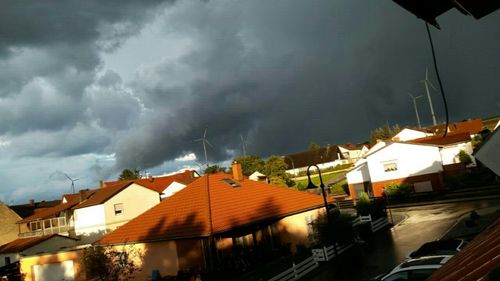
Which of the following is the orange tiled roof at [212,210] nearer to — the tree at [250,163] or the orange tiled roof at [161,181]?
the orange tiled roof at [161,181]

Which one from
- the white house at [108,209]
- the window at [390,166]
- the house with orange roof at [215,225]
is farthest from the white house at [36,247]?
the window at [390,166]

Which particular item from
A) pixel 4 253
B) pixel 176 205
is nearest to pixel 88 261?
pixel 176 205

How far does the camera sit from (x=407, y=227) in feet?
102

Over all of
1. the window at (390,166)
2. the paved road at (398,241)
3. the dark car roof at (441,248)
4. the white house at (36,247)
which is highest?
the window at (390,166)

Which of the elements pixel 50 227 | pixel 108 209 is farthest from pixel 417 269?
pixel 50 227

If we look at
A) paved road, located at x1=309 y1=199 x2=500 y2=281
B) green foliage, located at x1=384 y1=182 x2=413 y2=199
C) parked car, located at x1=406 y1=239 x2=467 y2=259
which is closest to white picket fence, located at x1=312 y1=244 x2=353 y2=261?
paved road, located at x1=309 y1=199 x2=500 y2=281

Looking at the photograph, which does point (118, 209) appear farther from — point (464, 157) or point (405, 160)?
point (464, 157)

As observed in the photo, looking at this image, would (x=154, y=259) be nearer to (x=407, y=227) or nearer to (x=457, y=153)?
(x=407, y=227)

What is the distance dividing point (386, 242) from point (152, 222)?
17225mm

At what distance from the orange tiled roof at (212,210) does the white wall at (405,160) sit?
20.9 metres

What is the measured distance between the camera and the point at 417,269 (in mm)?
13422

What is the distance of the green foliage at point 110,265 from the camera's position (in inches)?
995

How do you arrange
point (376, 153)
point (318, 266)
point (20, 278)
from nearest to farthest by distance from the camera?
point (318, 266) → point (20, 278) → point (376, 153)

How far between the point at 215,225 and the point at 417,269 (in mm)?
13746
